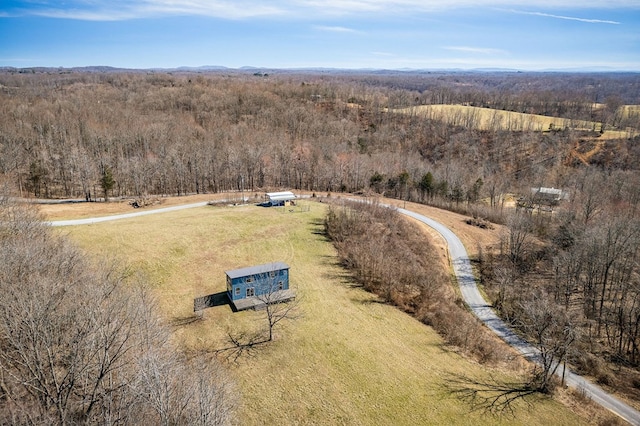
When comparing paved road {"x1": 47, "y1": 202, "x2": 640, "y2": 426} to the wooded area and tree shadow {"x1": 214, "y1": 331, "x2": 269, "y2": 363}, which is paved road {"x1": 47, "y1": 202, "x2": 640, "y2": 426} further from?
the wooded area

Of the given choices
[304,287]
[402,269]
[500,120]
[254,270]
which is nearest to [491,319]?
[402,269]

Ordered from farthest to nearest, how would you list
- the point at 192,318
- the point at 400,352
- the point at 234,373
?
the point at 192,318 < the point at 400,352 < the point at 234,373

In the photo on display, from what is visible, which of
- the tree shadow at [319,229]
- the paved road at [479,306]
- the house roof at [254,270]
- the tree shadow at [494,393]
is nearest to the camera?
the tree shadow at [494,393]

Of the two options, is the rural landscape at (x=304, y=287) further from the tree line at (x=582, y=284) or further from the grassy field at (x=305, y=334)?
the tree line at (x=582, y=284)

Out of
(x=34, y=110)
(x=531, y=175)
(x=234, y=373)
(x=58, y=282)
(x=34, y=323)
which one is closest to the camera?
(x=34, y=323)

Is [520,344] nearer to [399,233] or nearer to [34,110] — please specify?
[399,233]

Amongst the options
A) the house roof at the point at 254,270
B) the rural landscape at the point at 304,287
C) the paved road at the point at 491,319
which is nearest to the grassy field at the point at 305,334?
the rural landscape at the point at 304,287

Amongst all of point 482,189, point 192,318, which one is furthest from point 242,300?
point 482,189
